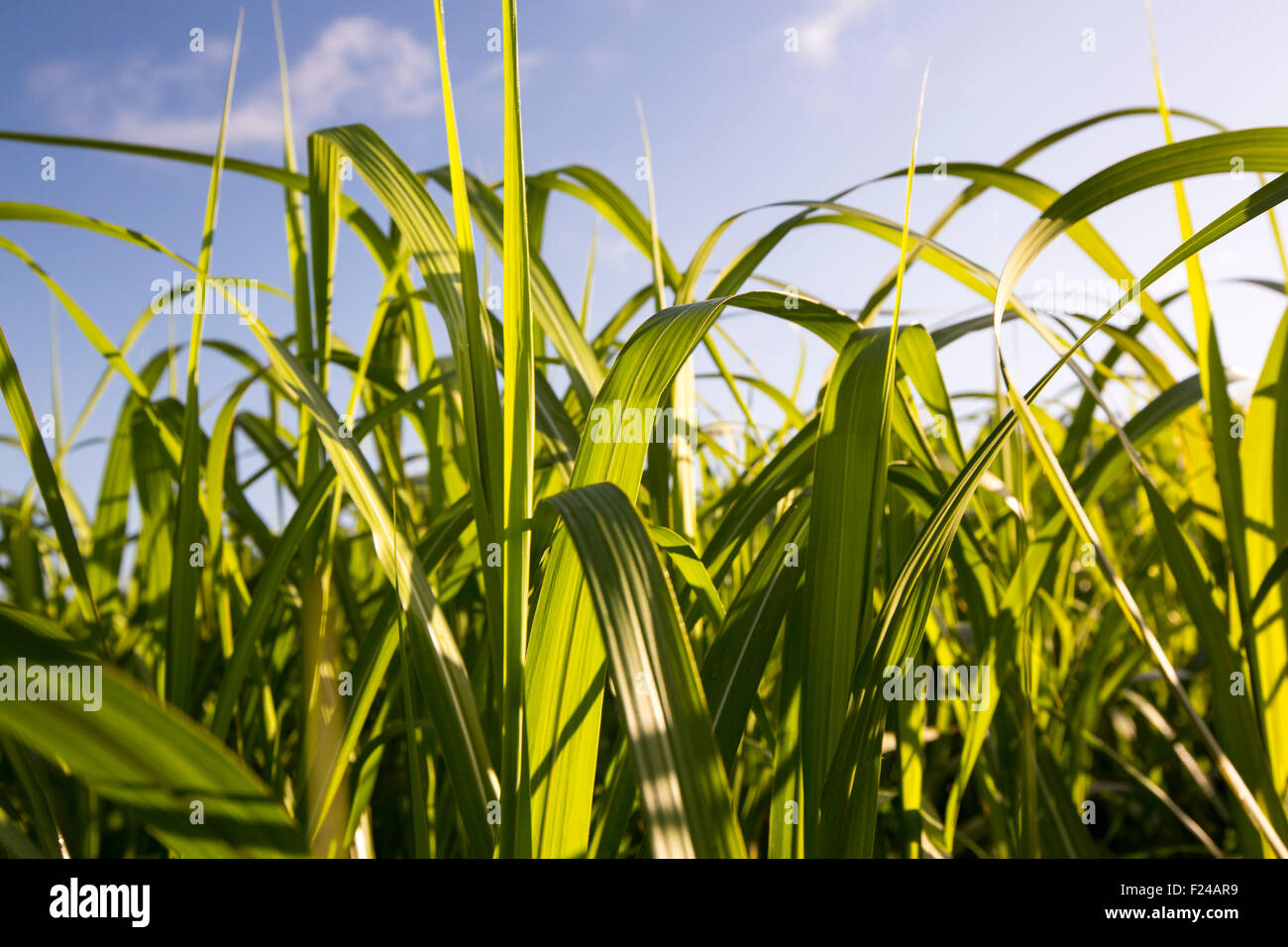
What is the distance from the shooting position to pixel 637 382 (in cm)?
40

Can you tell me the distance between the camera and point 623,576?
0.27 meters

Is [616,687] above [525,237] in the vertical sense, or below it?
below

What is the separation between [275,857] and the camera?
0.99 ft

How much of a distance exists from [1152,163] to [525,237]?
435mm

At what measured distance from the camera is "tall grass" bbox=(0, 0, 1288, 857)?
286mm

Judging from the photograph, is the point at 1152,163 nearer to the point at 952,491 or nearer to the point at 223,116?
the point at 952,491

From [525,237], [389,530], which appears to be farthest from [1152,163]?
[389,530]

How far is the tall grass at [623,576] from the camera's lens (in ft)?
0.94

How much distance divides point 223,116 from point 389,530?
0.44 m
